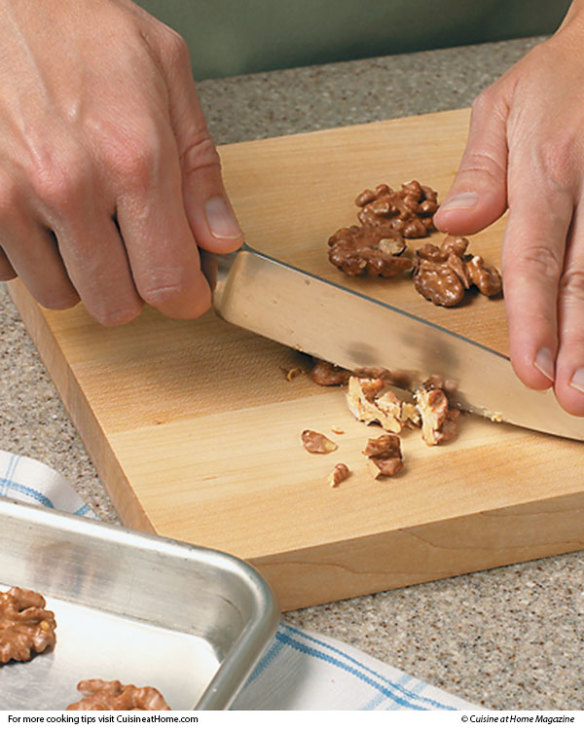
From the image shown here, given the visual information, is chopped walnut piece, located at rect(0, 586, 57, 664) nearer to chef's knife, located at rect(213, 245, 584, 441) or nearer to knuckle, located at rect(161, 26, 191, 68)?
chef's knife, located at rect(213, 245, 584, 441)

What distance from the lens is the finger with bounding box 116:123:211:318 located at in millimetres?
960

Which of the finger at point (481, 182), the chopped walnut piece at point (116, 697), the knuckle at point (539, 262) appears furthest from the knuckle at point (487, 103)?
the chopped walnut piece at point (116, 697)

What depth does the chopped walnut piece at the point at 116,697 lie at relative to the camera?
29.7 inches

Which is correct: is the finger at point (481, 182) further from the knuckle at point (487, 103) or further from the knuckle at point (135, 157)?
the knuckle at point (135, 157)

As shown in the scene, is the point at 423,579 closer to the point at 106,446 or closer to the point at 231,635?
the point at 231,635

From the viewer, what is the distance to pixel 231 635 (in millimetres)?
810

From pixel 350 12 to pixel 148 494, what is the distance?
117 centimetres

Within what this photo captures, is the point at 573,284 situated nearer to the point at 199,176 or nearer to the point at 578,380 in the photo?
the point at 578,380

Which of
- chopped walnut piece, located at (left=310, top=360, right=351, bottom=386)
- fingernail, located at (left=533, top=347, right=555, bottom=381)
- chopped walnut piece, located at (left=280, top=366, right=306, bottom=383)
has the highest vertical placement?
fingernail, located at (left=533, top=347, right=555, bottom=381)

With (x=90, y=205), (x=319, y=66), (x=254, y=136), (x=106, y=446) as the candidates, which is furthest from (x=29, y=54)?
(x=319, y=66)

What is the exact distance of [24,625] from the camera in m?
0.83

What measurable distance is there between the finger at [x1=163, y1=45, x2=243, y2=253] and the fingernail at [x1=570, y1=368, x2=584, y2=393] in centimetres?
34

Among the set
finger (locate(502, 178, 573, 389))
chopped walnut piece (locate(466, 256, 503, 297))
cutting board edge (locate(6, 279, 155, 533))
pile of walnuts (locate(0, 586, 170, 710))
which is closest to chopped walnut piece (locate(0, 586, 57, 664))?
pile of walnuts (locate(0, 586, 170, 710))

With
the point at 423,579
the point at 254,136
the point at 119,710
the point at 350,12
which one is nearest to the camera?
the point at 119,710
